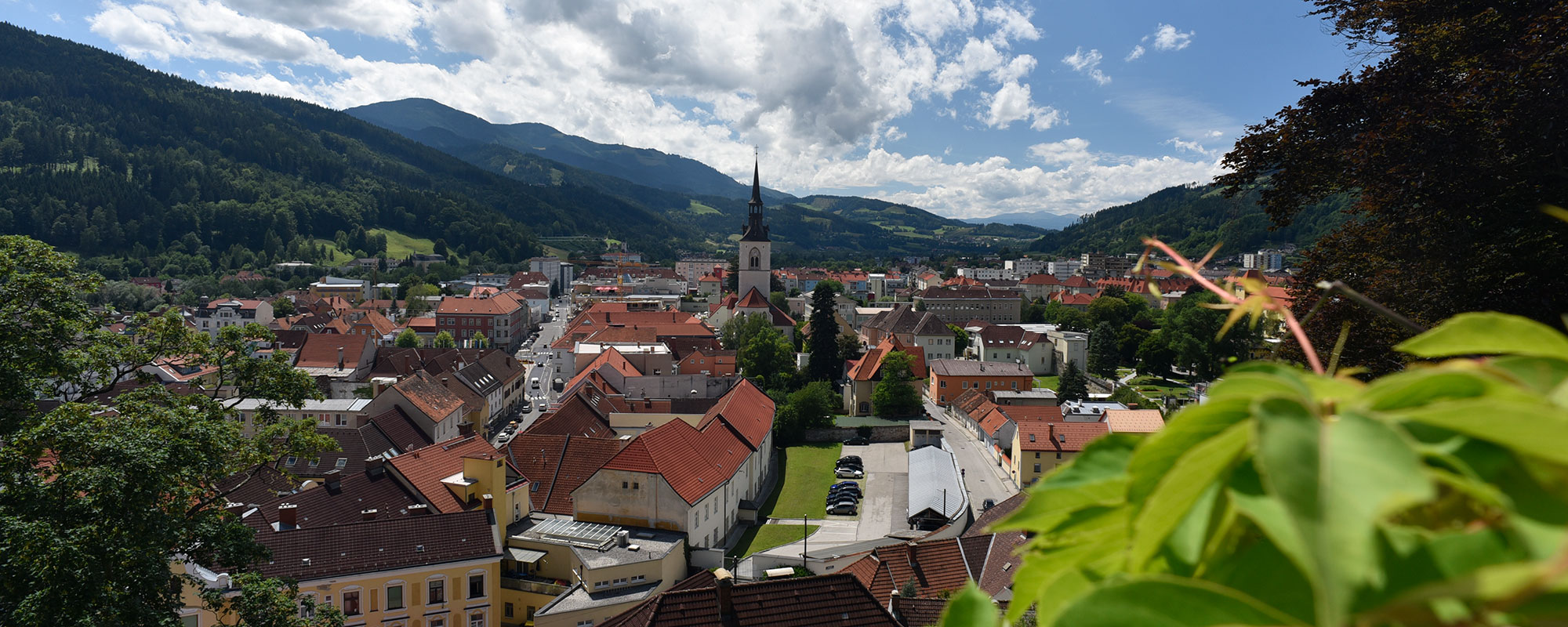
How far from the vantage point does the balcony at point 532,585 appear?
20.5 metres

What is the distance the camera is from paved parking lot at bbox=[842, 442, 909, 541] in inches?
1168

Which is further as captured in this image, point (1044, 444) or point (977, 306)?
point (977, 306)

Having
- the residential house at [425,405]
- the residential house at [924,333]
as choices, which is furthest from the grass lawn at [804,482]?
the residential house at [924,333]

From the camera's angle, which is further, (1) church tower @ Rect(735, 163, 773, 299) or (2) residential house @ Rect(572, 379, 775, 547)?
(1) church tower @ Rect(735, 163, 773, 299)

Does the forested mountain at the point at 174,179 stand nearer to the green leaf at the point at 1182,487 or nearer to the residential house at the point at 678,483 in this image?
the residential house at the point at 678,483

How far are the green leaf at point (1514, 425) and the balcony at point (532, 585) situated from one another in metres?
21.7

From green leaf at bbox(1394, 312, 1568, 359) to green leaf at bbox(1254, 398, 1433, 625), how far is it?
28cm

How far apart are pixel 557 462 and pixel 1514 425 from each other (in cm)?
3015

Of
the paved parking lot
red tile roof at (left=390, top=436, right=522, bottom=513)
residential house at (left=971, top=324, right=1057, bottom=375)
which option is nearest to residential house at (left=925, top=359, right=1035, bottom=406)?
the paved parking lot

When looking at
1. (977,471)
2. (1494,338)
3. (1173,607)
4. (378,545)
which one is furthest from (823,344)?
(1173,607)

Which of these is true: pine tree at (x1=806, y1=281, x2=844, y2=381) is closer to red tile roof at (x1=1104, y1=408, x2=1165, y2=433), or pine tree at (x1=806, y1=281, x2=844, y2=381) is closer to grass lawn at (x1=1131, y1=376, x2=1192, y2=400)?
red tile roof at (x1=1104, y1=408, x2=1165, y2=433)

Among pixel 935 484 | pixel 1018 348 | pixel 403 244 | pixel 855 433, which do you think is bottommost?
pixel 855 433

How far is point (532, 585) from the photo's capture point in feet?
67.9

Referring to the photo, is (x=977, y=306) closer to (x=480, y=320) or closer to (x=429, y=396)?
(x=480, y=320)
